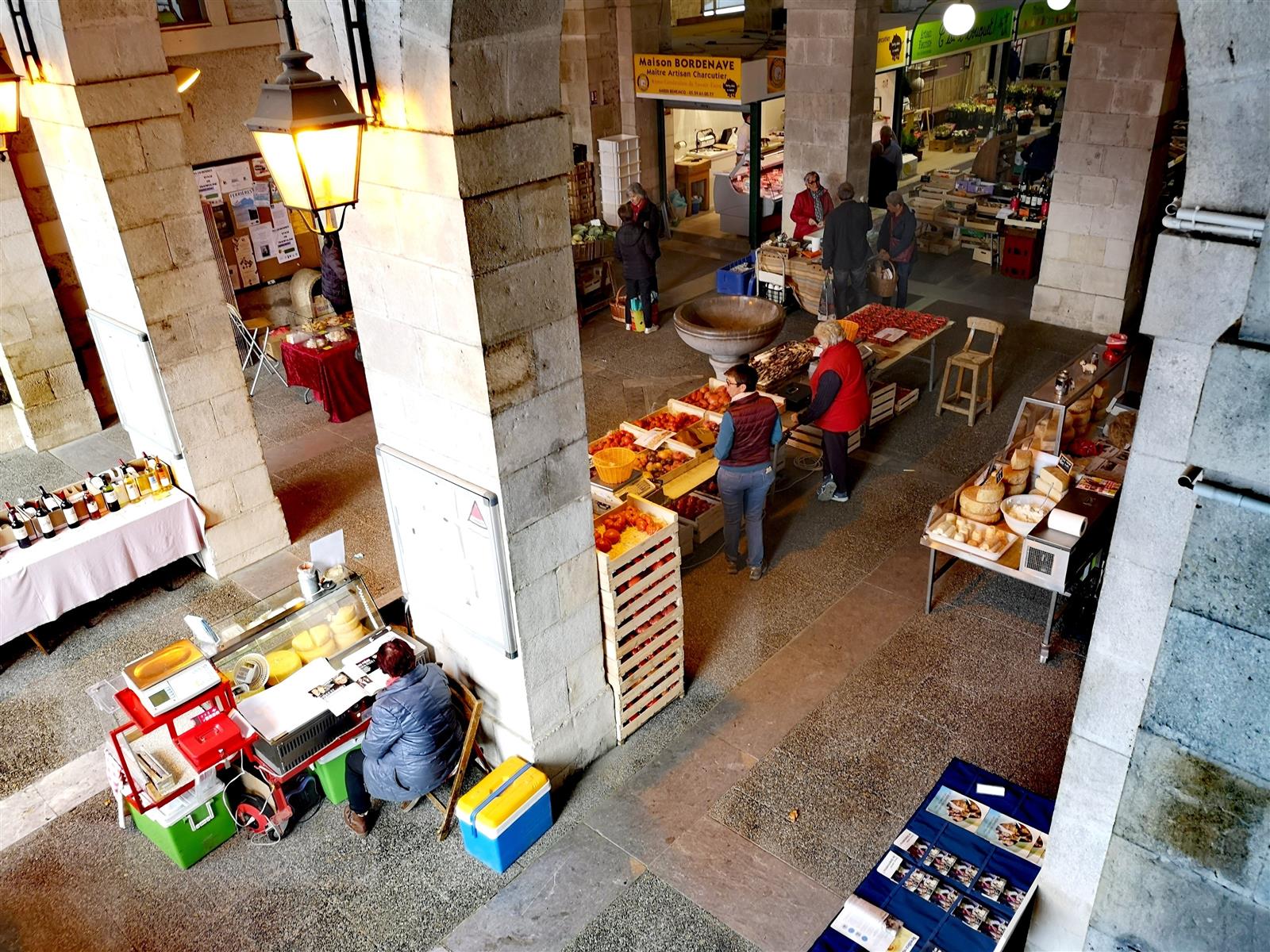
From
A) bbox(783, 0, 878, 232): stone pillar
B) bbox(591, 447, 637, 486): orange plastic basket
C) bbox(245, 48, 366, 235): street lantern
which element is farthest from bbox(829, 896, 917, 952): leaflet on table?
bbox(783, 0, 878, 232): stone pillar

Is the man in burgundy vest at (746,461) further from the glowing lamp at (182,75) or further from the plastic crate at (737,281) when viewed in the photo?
the plastic crate at (737,281)

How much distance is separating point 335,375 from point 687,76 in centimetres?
801

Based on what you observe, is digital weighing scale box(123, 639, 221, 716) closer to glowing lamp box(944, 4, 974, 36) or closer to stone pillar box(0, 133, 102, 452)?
stone pillar box(0, 133, 102, 452)

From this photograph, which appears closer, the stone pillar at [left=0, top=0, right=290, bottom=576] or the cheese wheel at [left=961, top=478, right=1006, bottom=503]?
the stone pillar at [left=0, top=0, right=290, bottom=576]

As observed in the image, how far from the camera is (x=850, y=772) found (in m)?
6.70

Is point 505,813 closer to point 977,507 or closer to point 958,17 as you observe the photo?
point 977,507

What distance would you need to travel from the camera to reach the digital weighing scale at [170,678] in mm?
5949

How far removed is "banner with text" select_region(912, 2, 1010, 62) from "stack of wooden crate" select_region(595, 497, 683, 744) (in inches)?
512

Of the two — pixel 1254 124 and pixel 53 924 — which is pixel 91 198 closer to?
pixel 53 924

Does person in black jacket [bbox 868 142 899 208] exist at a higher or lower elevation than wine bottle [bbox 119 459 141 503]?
higher

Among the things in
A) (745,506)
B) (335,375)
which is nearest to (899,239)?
(745,506)

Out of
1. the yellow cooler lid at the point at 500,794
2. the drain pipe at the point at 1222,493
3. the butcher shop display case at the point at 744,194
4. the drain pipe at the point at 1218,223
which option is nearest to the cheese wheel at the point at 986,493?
the yellow cooler lid at the point at 500,794

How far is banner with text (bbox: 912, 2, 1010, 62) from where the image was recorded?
1728cm

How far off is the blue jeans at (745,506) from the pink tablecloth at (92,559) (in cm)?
462
